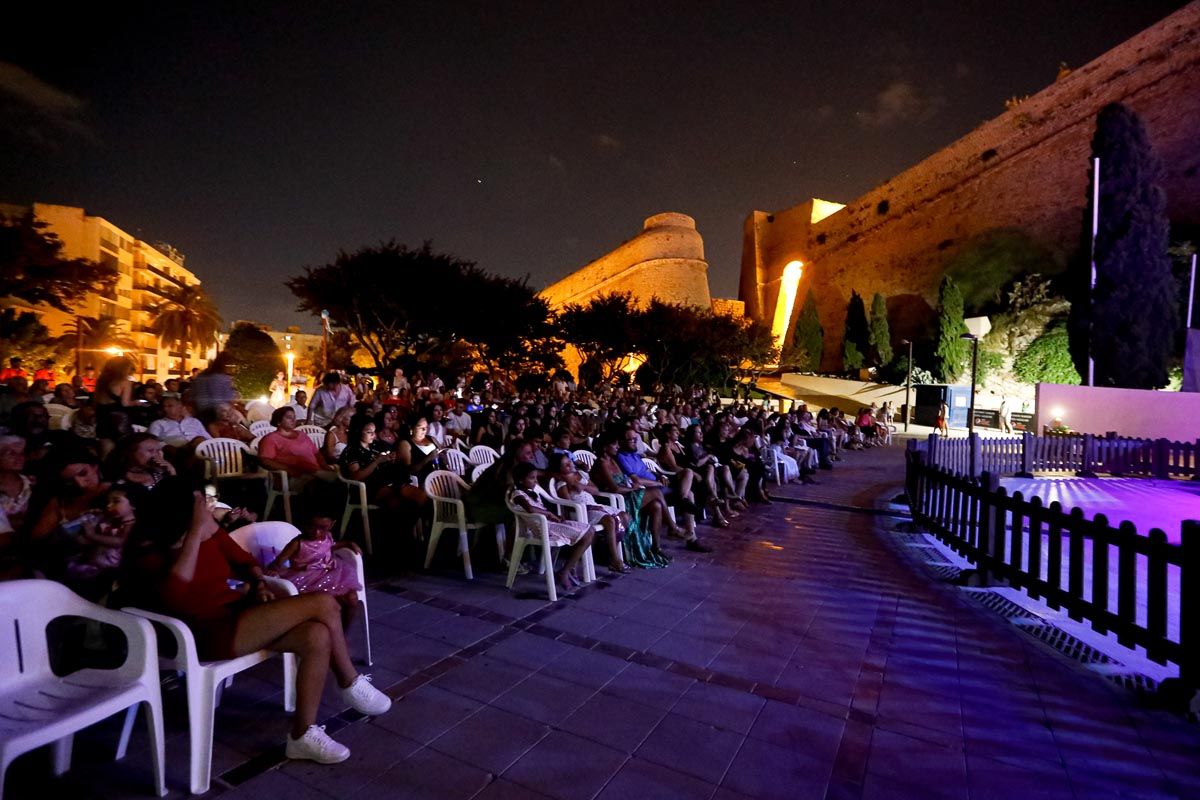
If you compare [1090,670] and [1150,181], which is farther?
[1150,181]

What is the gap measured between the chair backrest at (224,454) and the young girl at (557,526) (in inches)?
112

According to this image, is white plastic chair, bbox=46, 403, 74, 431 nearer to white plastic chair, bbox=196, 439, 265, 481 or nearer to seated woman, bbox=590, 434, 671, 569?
white plastic chair, bbox=196, 439, 265, 481

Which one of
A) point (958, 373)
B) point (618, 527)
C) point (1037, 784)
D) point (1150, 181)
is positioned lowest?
point (1037, 784)

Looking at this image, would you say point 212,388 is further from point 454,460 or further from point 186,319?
point 186,319

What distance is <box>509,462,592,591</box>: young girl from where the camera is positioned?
425 centimetres

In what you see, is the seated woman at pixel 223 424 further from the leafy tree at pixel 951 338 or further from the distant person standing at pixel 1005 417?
the leafy tree at pixel 951 338

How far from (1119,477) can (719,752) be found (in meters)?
12.5

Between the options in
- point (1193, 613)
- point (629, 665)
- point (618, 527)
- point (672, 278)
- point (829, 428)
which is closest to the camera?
point (1193, 613)

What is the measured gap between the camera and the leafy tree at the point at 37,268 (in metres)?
10.6

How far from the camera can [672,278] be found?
150ft

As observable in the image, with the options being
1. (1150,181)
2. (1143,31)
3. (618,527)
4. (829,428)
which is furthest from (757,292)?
(618,527)

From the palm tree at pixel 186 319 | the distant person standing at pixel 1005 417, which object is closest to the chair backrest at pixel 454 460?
the distant person standing at pixel 1005 417

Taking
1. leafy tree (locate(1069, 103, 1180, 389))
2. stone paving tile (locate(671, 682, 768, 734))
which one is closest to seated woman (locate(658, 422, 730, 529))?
stone paving tile (locate(671, 682, 768, 734))

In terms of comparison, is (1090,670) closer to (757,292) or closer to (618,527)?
(618,527)
